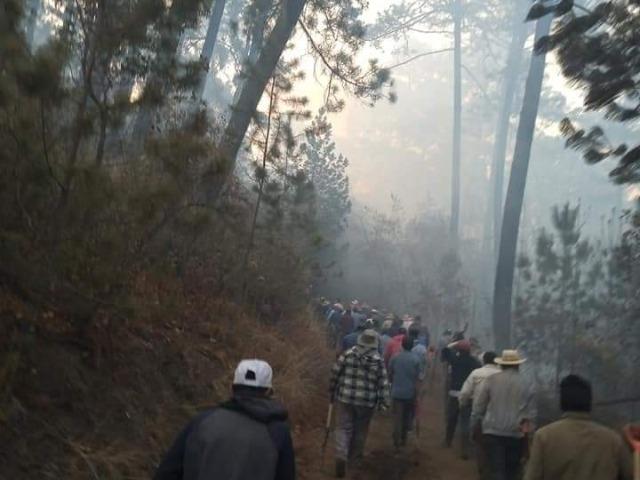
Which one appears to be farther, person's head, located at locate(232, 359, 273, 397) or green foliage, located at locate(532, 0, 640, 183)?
green foliage, located at locate(532, 0, 640, 183)

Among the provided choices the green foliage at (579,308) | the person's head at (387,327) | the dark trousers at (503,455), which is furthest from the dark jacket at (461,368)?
the person's head at (387,327)

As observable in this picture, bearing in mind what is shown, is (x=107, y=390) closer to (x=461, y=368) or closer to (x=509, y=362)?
(x=509, y=362)

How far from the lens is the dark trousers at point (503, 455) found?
22.7 ft

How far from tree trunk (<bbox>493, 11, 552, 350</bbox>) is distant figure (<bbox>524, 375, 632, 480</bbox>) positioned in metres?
16.0

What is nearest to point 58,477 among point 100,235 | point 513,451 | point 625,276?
point 100,235

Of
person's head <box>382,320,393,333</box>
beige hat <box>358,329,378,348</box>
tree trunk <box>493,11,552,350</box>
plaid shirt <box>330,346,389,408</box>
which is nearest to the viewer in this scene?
plaid shirt <box>330,346,389,408</box>

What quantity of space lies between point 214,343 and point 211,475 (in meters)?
6.89

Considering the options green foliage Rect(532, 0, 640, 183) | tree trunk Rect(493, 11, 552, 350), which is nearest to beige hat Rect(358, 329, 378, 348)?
green foliage Rect(532, 0, 640, 183)

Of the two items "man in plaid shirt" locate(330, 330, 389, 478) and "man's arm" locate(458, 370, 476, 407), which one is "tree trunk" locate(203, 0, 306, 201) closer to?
"man in plaid shirt" locate(330, 330, 389, 478)

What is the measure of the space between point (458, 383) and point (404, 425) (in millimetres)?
991

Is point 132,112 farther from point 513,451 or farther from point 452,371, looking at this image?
point 452,371

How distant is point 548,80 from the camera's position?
4759cm

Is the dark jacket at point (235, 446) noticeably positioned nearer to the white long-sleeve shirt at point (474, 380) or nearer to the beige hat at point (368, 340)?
the beige hat at point (368, 340)

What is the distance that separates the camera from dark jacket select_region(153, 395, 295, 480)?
10.4 feet
